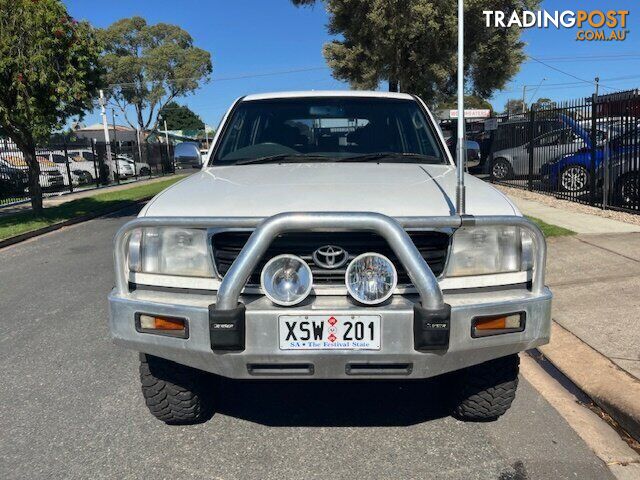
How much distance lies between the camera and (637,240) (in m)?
7.57

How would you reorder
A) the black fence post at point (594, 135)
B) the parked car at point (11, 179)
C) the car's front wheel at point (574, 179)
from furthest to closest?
the parked car at point (11, 179) < the car's front wheel at point (574, 179) < the black fence post at point (594, 135)

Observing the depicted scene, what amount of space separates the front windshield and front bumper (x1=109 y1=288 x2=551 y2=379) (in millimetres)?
1522

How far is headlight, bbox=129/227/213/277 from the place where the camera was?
2.68 meters

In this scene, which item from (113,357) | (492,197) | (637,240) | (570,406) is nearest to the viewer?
(492,197)

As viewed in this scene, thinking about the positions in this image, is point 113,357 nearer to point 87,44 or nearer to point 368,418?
point 368,418

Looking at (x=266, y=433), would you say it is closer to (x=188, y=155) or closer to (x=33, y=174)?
(x=188, y=155)

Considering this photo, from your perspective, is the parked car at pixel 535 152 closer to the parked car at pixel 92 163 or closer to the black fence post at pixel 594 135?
the black fence post at pixel 594 135

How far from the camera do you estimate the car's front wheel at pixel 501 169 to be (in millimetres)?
16422

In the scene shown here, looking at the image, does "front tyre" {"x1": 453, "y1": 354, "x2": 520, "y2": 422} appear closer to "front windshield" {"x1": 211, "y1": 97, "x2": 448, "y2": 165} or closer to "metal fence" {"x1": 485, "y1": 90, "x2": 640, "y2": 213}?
"front windshield" {"x1": 211, "y1": 97, "x2": 448, "y2": 165}

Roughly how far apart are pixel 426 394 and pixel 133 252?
2050 millimetres

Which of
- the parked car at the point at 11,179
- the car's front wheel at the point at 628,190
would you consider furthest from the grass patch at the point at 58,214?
the car's front wheel at the point at 628,190

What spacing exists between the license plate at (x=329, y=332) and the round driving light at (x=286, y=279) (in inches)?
3.8

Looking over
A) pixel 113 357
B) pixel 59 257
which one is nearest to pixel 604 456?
pixel 113 357

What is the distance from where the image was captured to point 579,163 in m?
11.8
